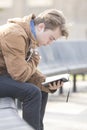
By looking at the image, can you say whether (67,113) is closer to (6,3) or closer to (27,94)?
(27,94)

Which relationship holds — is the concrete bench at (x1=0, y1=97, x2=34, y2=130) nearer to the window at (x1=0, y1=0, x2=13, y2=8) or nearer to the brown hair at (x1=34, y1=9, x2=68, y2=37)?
the brown hair at (x1=34, y1=9, x2=68, y2=37)

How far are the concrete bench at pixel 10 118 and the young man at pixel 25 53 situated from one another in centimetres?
13

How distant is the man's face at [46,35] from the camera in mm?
4414

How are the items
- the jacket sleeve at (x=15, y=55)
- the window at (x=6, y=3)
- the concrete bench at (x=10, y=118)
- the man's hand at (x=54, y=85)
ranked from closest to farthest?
the concrete bench at (x=10, y=118) < the jacket sleeve at (x=15, y=55) < the man's hand at (x=54, y=85) < the window at (x=6, y=3)

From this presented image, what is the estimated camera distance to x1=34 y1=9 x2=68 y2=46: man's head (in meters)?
4.38

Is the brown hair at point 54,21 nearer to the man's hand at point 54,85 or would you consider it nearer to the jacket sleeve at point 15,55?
the jacket sleeve at point 15,55

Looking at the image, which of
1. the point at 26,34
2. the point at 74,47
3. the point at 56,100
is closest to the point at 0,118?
the point at 26,34

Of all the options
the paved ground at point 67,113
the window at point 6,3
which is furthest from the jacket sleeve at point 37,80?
the window at point 6,3

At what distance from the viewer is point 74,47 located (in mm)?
9789

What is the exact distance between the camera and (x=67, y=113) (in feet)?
22.6

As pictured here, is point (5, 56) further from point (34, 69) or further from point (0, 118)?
point (0, 118)

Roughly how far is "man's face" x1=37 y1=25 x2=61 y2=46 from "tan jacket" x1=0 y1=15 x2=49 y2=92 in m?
0.06

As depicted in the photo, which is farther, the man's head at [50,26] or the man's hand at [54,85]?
the man's hand at [54,85]

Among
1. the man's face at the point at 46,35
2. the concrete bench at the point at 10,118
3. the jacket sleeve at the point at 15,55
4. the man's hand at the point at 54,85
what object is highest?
the man's face at the point at 46,35
